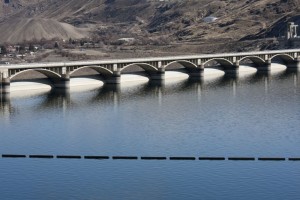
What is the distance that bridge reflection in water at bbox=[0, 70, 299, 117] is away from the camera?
104 m

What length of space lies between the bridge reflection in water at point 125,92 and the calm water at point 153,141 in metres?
0.18

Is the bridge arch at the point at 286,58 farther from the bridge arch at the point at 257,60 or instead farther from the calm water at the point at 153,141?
the calm water at the point at 153,141

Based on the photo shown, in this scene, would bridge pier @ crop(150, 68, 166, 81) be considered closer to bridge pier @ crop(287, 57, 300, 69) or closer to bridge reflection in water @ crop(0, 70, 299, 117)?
bridge reflection in water @ crop(0, 70, 299, 117)

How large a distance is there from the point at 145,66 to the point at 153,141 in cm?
6805

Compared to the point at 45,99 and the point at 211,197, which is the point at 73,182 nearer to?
the point at 211,197

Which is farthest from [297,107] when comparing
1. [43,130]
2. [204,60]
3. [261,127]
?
[204,60]

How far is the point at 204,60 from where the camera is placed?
152m

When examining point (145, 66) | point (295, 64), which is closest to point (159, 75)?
point (145, 66)

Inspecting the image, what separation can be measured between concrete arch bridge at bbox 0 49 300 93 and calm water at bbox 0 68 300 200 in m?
5.42

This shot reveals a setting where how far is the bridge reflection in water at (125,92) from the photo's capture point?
343 ft

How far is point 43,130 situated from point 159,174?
2521cm

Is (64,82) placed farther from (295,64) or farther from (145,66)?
(295,64)

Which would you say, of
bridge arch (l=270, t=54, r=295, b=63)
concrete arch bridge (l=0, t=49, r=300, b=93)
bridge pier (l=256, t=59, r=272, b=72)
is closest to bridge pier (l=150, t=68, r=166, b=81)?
concrete arch bridge (l=0, t=49, r=300, b=93)

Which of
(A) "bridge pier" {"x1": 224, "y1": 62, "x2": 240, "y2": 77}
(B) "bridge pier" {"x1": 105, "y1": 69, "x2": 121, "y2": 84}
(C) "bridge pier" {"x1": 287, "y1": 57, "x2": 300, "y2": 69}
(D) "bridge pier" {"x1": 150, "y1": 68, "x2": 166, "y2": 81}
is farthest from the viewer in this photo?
(C) "bridge pier" {"x1": 287, "y1": 57, "x2": 300, "y2": 69}
